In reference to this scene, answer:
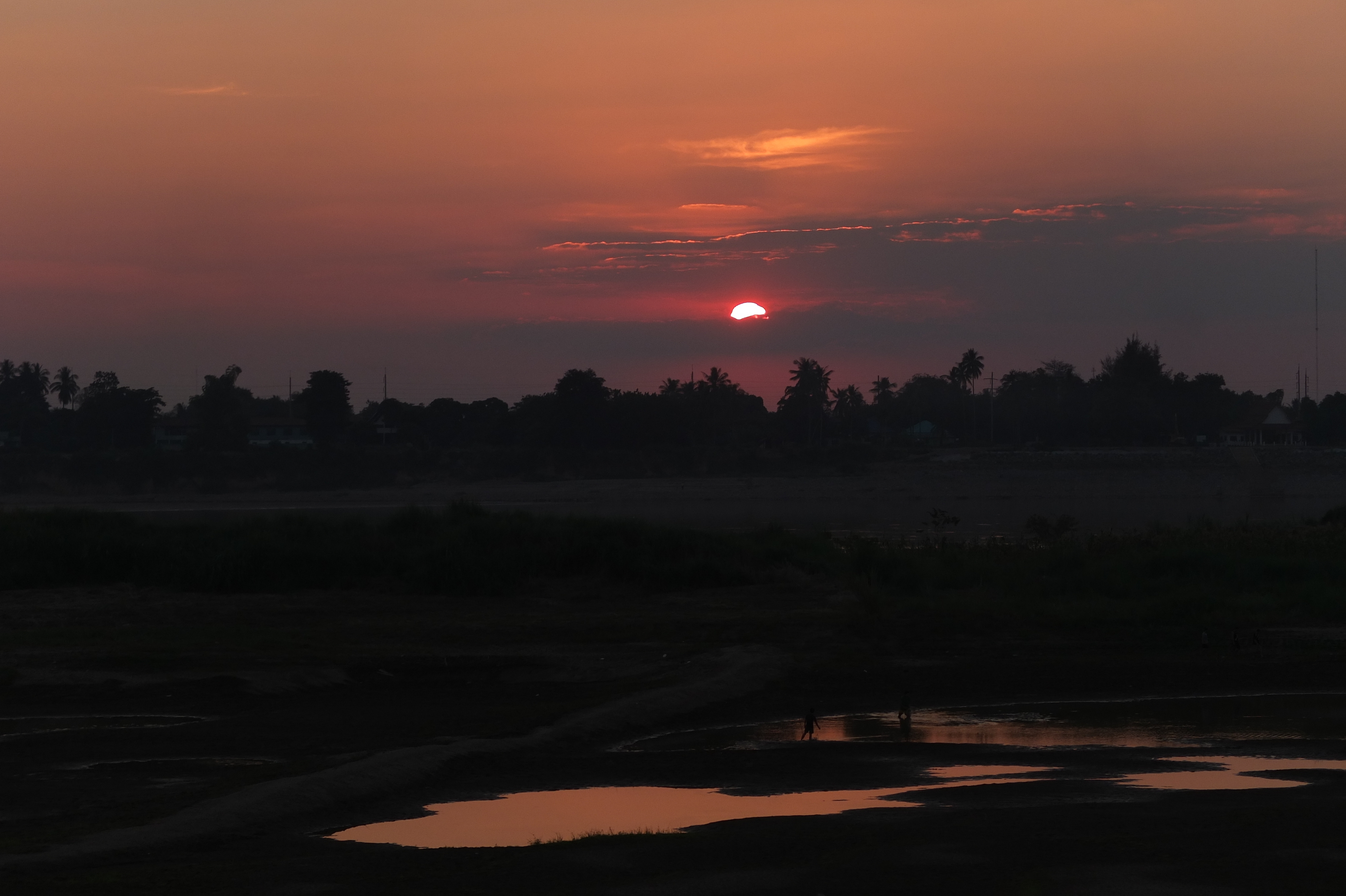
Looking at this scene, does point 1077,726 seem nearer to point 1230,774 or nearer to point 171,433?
point 1230,774

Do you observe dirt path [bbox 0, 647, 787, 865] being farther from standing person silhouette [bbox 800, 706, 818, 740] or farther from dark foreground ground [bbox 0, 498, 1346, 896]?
standing person silhouette [bbox 800, 706, 818, 740]

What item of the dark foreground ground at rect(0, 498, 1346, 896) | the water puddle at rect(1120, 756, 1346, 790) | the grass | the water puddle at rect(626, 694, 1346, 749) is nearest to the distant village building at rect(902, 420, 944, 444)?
the dark foreground ground at rect(0, 498, 1346, 896)

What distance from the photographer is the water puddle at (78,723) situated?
590 inches

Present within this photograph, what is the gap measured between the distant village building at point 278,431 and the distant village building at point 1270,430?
8374cm

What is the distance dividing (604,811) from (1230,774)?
6.02 meters

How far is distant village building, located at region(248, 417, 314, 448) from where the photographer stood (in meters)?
126

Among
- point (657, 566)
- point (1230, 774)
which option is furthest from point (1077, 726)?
point (657, 566)

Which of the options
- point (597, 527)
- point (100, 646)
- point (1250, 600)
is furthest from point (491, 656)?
point (1250, 600)

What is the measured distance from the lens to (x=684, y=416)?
392 ft

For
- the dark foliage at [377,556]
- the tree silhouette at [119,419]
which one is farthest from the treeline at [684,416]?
the dark foliage at [377,556]

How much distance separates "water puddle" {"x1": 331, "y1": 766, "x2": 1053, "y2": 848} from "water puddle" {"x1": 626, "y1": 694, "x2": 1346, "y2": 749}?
2058 millimetres

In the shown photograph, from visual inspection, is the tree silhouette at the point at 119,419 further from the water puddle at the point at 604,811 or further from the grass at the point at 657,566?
the water puddle at the point at 604,811

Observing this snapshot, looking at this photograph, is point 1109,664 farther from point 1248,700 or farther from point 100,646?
point 100,646

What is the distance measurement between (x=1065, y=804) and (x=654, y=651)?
1019 cm
